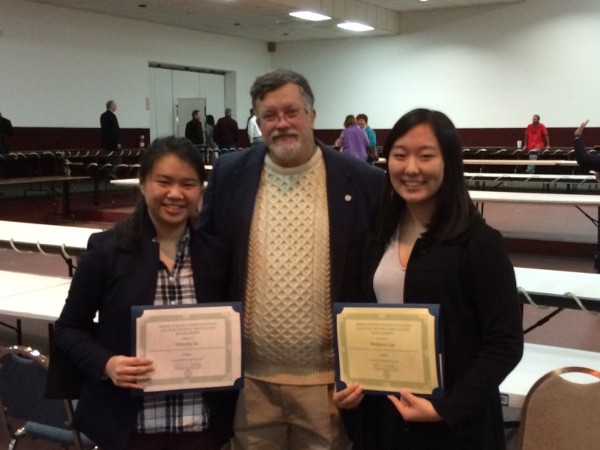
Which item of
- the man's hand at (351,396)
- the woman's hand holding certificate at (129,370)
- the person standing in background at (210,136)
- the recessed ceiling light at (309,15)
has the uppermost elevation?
the recessed ceiling light at (309,15)

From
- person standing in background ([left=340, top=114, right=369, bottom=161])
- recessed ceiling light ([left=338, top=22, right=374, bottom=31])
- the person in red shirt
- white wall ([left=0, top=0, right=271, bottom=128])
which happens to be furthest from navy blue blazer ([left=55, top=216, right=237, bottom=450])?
recessed ceiling light ([left=338, top=22, right=374, bottom=31])

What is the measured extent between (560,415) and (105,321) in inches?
51.7

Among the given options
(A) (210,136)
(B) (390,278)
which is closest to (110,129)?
(A) (210,136)

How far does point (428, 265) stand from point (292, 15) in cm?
1530

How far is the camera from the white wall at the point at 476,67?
16453mm

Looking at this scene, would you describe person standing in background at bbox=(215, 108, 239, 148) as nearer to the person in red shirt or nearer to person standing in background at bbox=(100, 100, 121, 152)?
person standing in background at bbox=(100, 100, 121, 152)

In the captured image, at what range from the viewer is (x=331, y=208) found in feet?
6.84

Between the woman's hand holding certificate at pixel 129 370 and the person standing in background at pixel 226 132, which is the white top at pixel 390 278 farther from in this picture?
the person standing in background at pixel 226 132

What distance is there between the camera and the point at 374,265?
177cm

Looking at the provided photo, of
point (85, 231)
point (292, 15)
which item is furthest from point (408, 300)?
point (292, 15)

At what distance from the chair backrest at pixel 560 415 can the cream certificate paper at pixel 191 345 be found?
866 millimetres

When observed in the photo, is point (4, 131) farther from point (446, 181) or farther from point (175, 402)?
point (446, 181)

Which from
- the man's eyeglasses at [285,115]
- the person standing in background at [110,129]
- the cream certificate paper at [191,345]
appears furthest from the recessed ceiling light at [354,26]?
the cream certificate paper at [191,345]

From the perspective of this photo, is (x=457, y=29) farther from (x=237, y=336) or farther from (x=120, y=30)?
(x=237, y=336)
